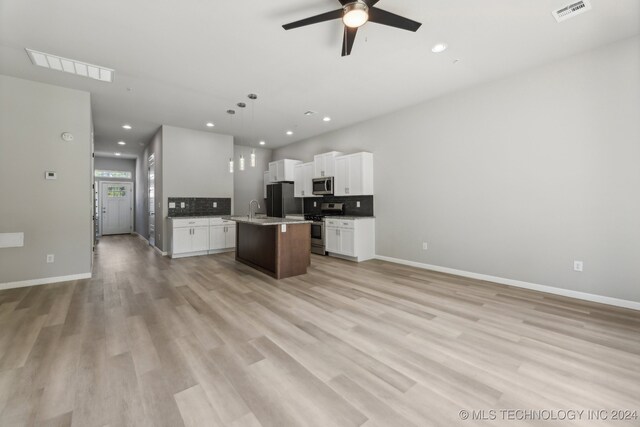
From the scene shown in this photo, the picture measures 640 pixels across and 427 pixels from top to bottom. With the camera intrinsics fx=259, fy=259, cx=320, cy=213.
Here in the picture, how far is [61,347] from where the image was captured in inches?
83.9

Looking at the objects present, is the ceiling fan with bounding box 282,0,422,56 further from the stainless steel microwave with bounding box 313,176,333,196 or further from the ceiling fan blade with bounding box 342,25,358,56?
the stainless steel microwave with bounding box 313,176,333,196

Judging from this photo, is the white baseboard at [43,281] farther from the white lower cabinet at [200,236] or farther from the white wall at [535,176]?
the white wall at [535,176]

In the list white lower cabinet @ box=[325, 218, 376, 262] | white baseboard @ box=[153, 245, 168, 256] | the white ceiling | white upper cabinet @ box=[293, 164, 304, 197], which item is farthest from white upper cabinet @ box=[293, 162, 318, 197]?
white baseboard @ box=[153, 245, 168, 256]

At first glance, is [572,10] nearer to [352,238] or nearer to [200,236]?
[352,238]

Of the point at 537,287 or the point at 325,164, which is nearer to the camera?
the point at 537,287

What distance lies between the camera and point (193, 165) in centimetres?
621

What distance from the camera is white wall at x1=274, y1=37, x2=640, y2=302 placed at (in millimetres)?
2918

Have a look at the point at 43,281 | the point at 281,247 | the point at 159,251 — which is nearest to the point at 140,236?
the point at 159,251

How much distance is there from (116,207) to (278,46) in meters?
9.95

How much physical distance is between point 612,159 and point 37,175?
24.8 ft

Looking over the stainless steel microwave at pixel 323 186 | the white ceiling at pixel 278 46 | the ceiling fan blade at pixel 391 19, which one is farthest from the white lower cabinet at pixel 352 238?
the ceiling fan blade at pixel 391 19

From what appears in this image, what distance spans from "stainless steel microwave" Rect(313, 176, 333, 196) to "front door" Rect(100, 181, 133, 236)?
25.9 ft


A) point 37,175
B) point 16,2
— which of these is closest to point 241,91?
point 16,2

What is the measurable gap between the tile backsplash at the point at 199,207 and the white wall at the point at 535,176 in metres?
4.33
